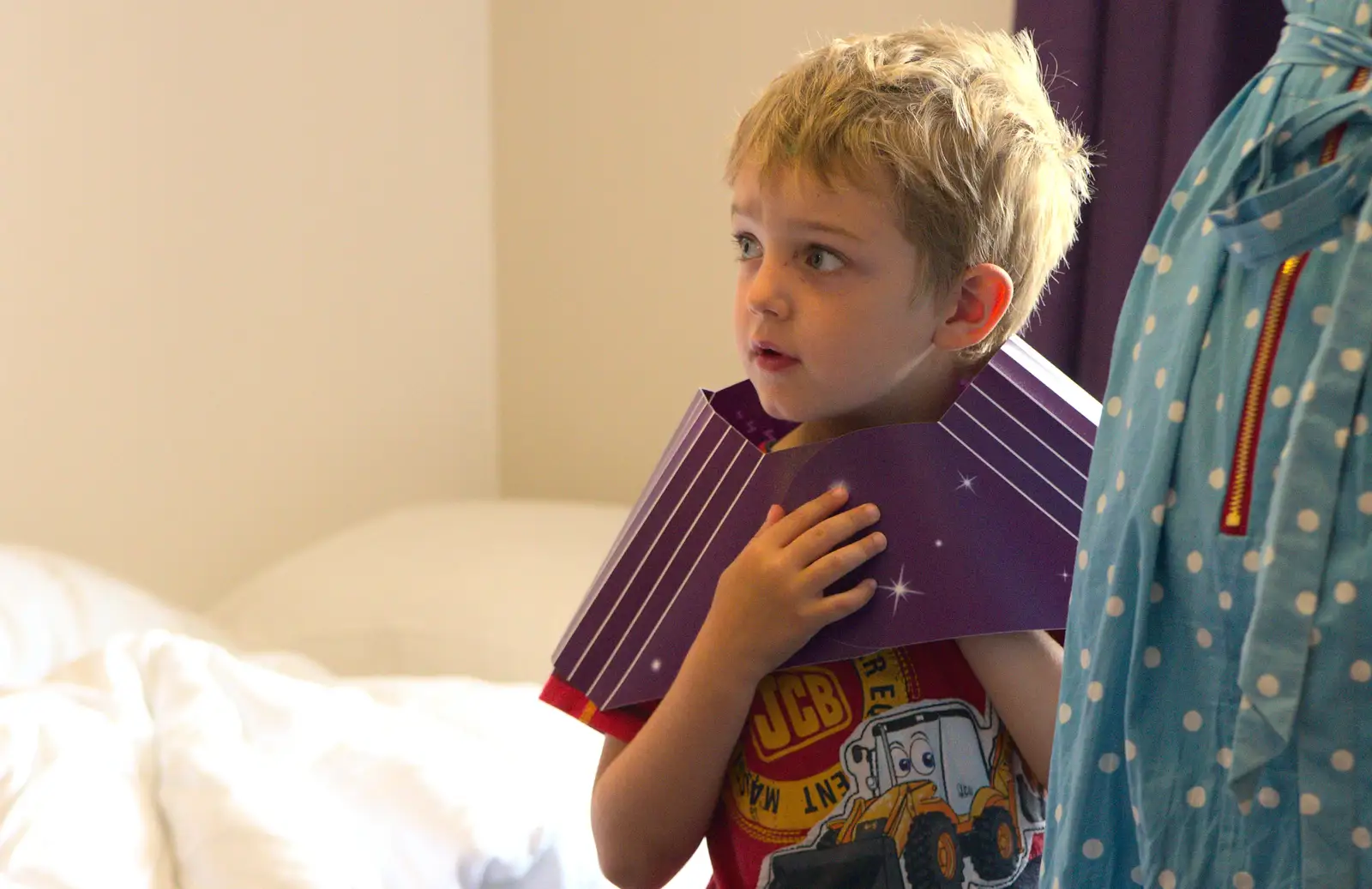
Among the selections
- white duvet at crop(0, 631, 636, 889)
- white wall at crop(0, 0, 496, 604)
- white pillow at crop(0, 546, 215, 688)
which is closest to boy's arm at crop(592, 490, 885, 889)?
white duvet at crop(0, 631, 636, 889)

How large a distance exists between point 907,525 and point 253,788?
1.89 feet

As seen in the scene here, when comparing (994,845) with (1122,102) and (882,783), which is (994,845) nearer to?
(882,783)

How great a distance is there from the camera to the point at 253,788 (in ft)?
3.46

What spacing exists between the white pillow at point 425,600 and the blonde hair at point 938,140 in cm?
99

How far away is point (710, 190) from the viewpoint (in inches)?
95.5

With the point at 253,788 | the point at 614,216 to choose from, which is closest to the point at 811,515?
the point at 253,788

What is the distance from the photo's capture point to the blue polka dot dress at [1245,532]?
0.51m

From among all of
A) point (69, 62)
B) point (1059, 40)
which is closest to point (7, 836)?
point (69, 62)

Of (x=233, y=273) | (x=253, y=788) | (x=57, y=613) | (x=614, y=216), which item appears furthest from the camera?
(x=614, y=216)

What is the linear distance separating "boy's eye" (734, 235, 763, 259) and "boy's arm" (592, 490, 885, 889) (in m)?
0.18

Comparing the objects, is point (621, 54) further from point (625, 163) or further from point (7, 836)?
point (7, 836)

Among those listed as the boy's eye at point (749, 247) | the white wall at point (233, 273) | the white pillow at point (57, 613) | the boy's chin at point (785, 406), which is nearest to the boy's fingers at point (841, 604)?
the boy's chin at point (785, 406)

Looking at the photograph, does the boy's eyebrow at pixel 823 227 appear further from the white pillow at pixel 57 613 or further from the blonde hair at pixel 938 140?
the white pillow at pixel 57 613

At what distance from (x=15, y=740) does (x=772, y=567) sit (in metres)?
0.67
